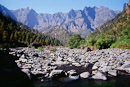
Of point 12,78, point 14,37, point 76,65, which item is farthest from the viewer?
point 14,37

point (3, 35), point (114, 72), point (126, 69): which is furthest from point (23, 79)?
point (3, 35)

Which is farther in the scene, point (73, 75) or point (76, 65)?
point (76, 65)

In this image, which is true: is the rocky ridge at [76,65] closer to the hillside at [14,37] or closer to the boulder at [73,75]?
the boulder at [73,75]

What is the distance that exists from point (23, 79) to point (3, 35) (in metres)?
40.4

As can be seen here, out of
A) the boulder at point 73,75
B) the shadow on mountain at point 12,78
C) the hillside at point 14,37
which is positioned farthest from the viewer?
the hillside at point 14,37

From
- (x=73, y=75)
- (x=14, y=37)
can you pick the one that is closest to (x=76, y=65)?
(x=73, y=75)

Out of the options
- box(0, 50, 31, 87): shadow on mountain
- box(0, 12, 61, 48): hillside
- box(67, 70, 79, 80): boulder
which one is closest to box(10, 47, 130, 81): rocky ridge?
box(67, 70, 79, 80): boulder

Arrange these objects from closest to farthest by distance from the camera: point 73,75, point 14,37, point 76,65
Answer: point 73,75
point 76,65
point 14,37

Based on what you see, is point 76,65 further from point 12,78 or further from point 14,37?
point 14,37

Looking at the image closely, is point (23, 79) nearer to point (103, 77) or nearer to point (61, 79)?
point (61, 79)

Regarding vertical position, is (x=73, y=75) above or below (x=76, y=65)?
below

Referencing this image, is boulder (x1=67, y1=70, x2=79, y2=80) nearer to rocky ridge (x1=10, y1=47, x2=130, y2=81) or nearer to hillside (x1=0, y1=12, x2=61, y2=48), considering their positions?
Result: rocky ridge (x1=10, y1=47, x2=130, y2=81)

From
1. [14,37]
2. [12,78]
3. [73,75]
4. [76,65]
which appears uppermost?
[14,37]

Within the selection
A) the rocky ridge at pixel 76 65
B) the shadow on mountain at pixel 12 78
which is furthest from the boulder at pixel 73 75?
the shadow on mountain at pixel 12 78
